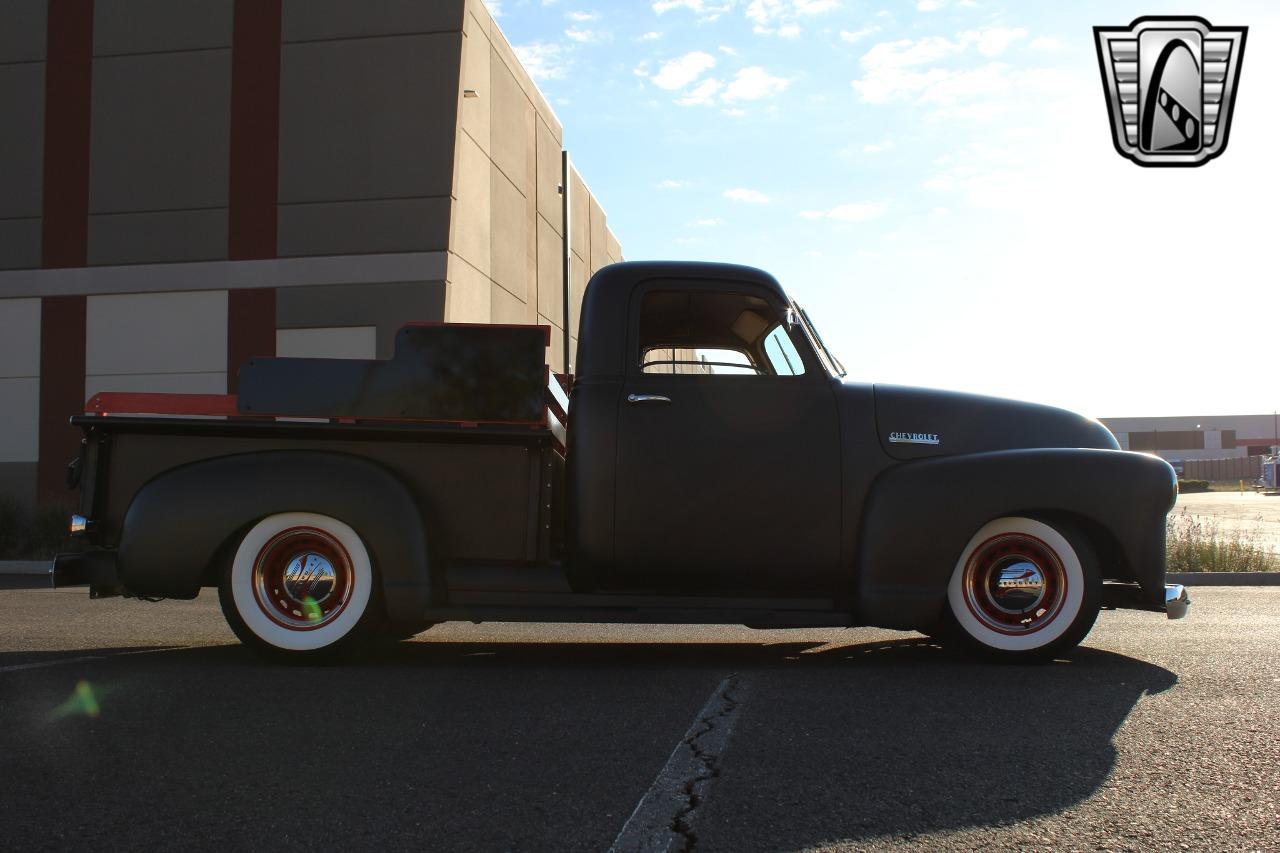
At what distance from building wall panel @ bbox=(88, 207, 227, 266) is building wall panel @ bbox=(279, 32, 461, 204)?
1.42 m

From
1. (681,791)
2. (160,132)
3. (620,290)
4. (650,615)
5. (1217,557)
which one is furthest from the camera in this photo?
(160,132)

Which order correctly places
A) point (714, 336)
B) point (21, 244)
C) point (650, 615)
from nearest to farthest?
1. point (650, 615)
2. point (714, 336)
3. point (21, 244)

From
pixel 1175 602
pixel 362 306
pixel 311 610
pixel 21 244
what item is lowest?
pixel 311 610

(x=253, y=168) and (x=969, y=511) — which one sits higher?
(x=253, y=168)

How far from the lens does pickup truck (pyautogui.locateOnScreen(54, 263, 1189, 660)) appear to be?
502cm

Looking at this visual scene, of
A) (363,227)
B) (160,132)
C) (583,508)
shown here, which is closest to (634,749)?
(583,508)

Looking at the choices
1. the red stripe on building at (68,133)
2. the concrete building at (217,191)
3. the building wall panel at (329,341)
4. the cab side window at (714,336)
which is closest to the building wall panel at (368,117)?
the concrete building at (217,191)

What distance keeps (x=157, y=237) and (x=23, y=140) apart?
3.27 m

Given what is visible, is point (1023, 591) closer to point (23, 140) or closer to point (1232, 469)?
point (23, 140)

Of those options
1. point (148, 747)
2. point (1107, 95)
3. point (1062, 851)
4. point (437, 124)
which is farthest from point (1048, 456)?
point (437, 124)

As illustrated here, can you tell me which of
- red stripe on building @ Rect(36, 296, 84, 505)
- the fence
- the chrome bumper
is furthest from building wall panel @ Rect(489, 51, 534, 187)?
the fence

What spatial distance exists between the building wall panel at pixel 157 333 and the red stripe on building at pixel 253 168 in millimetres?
335

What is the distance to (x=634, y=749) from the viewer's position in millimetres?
3428

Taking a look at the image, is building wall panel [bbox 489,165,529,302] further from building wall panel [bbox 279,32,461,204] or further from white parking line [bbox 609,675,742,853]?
white parking line [bbox 609,675,742,853]
